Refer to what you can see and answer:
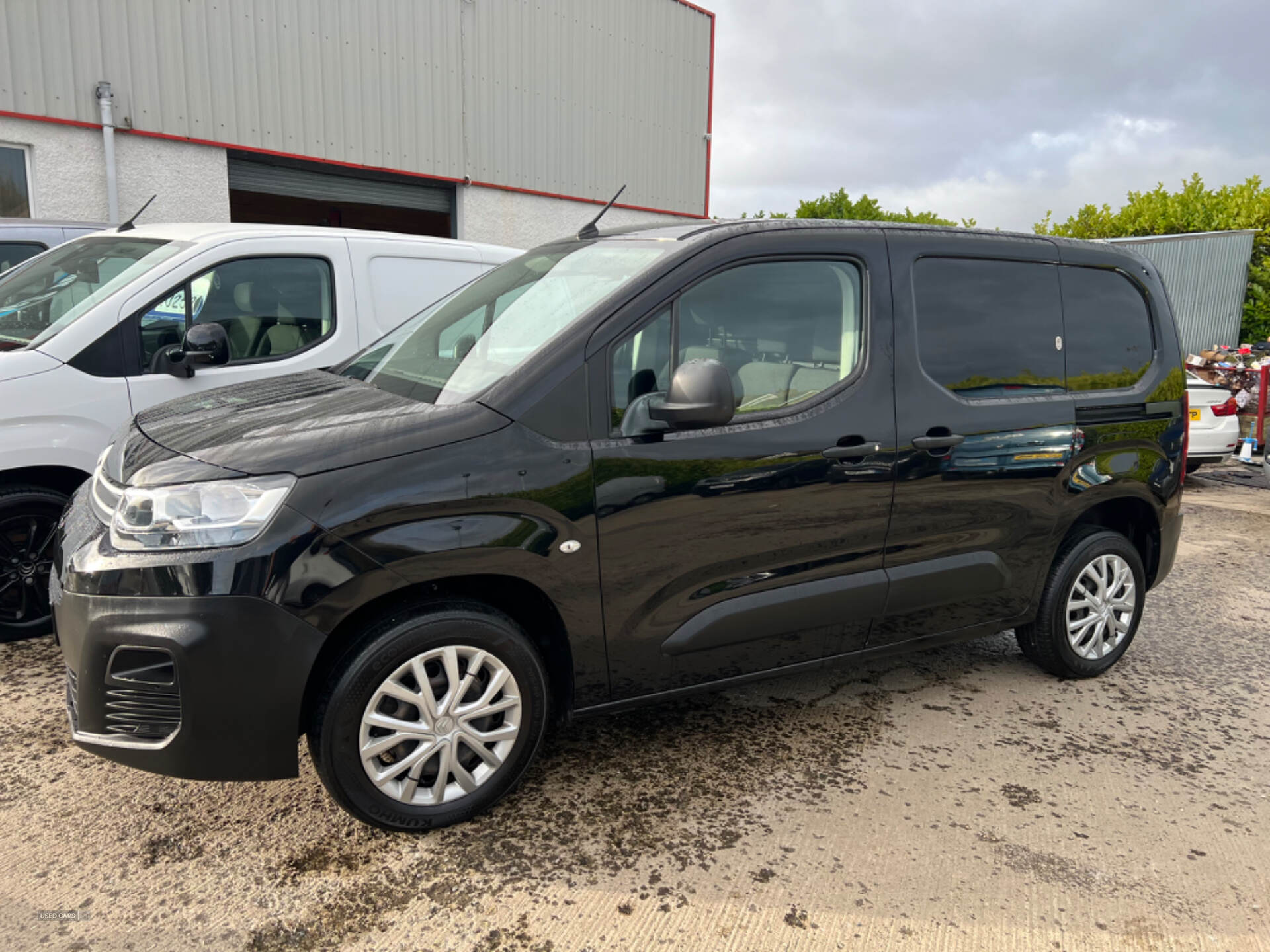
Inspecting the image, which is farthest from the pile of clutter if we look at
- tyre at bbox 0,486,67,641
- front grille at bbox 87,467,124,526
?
front grille at bbox 87,467,124,526

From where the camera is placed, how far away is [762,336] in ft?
10.3

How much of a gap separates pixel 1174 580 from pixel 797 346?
4.01 m

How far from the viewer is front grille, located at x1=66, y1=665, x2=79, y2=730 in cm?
255

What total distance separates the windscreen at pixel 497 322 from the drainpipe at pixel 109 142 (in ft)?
27.0

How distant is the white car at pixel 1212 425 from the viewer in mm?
9094

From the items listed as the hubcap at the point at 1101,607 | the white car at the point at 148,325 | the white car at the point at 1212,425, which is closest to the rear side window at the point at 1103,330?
the hubcap at the point at 1101,607

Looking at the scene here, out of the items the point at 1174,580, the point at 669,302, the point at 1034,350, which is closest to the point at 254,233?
the point at 669,302

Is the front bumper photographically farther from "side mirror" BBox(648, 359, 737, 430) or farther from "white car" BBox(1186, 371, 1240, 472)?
"white car" BBox(1186, 371, 1240, 472)

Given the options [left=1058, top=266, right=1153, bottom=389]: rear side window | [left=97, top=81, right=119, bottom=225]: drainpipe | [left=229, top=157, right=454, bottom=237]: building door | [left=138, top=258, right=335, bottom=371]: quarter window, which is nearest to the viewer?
[left=1058, top=266, right=1153, bottom=389]: rear side window

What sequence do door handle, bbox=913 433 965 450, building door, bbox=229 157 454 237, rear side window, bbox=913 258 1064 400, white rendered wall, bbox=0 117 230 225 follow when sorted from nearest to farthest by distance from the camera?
door handle, bbox=913 433 965 450 → rear side window, bbox=913 258 1064 400 → white rendered wall, bbox=0 117 230 225 → building door, bbox=229 157 454 237

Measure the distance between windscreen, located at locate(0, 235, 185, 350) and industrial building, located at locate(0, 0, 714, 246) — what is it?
5962 millimetres

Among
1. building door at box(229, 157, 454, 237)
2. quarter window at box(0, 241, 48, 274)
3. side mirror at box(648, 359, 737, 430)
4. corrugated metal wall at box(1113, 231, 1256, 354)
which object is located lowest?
side mirror at box(648, 359, 737, 430)

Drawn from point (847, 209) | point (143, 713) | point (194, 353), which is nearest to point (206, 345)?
point (194, 353)

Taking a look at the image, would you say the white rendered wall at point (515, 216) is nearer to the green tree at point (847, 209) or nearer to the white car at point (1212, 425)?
the white car at point (1212, 425)
